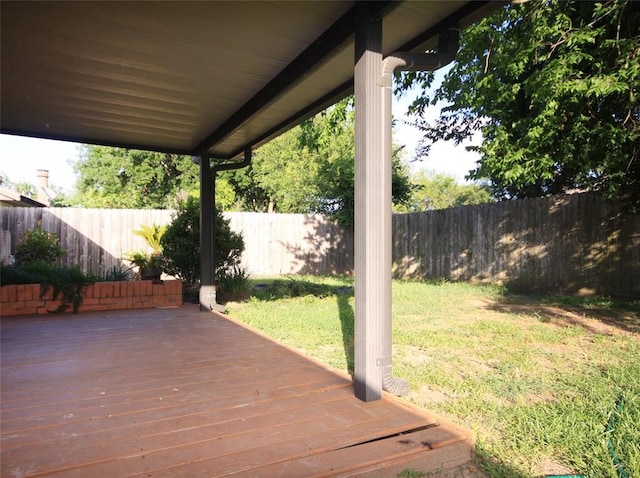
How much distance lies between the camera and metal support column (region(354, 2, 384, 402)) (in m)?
2.47

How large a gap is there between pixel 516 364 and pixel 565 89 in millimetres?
2993

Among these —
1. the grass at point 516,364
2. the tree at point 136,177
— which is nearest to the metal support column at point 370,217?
the grass at point 516,364

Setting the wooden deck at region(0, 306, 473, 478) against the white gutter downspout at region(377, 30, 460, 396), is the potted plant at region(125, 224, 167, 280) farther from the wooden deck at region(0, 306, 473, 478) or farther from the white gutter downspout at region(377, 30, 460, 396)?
the white gutter downspout at region(377, 30, 460, 396)

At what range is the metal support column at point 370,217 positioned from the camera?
8.11 feet

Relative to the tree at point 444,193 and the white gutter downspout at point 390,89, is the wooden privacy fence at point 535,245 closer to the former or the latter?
the white gutter downspout at point 390,89

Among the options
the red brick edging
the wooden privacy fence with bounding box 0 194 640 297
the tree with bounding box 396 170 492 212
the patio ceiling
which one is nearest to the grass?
the wooden privacy fence with bounding box 0 194 640 297

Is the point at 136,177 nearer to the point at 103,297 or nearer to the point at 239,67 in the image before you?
the point at 103,297

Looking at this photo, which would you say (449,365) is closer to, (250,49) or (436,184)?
(250,49)

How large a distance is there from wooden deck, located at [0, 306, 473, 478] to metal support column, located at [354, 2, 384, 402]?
0.25 m

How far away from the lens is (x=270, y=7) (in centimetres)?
256

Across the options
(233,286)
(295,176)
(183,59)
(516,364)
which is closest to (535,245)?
(516,364)

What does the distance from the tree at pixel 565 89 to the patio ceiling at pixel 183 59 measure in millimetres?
2568

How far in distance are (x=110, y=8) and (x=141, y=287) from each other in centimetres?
463

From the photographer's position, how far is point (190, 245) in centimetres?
684
